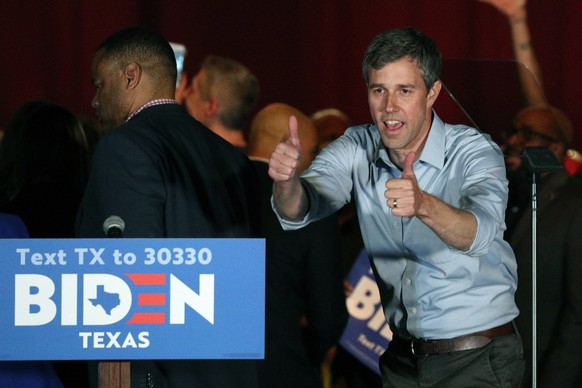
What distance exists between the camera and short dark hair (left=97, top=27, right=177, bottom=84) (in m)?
2.78

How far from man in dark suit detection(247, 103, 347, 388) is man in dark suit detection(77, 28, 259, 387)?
1.79 feet

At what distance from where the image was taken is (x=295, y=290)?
3449mm

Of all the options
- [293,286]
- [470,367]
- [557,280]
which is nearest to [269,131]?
[293,286]

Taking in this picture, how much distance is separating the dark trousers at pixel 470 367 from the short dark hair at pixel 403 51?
→ 62cm

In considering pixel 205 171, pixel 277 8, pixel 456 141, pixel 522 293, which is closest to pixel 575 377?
pixel 522 293

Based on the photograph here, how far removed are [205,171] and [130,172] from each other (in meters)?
0.25

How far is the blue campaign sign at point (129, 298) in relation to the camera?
6.63 feet

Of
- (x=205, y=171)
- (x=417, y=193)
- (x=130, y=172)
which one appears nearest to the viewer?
(x=417, y=193)

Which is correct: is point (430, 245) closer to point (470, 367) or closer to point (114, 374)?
point (470, 367)

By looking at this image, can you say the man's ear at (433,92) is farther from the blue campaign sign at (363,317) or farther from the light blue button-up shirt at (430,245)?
the blue campaign sign at (363,317)

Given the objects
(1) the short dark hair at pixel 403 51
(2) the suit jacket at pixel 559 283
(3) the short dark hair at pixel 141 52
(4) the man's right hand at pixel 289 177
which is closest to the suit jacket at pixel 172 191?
(3) the short dark hair at pixel 141 52

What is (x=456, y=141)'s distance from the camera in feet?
8.54

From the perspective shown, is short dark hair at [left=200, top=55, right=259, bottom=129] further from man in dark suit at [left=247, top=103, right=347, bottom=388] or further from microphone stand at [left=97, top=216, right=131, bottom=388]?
microphone stand at [left=97, top=216, right=131, bottom=388]

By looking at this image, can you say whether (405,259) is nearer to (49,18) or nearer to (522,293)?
(522,293)
